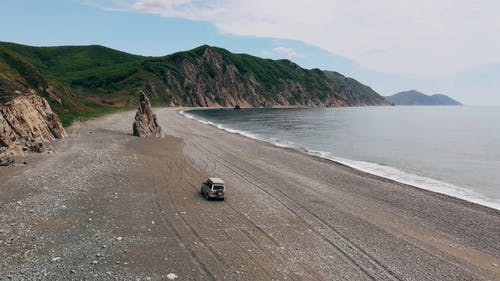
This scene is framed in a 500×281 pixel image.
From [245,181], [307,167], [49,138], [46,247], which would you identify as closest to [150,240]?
[46,247]

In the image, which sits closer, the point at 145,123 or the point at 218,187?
the point at 218,187

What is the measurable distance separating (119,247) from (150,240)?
5.90 ft

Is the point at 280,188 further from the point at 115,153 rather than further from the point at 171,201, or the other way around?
the point at 115,153

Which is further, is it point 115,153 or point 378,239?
point 115,153

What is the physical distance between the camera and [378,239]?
23.4 meters

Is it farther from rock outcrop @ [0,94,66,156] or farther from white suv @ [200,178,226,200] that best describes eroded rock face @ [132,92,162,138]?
white suv @ [200,178,226,200]

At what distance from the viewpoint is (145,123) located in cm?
6238

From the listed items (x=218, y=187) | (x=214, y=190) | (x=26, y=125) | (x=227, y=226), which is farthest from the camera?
(x=26, y=125)

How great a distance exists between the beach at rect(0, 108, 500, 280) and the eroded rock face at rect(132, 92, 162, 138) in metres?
20.0

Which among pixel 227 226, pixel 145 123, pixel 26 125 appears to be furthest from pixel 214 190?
pixel 145 123

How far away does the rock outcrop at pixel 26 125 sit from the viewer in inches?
1567

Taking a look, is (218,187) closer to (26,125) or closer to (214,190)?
(214,190)

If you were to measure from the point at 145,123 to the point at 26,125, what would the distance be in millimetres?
20186

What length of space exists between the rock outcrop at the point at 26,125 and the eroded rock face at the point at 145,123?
12.4 metres
